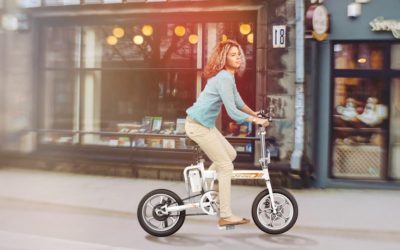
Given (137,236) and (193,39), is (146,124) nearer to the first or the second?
(193,39)

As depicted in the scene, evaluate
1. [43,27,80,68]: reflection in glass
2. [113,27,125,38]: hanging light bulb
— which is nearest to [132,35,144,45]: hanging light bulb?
[113,27,125,38]: hanging light bulb

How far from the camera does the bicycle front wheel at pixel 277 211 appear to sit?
21.6 feet

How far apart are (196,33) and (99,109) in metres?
2.53

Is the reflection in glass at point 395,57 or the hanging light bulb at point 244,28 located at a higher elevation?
the hanging light bulb at point 244,28

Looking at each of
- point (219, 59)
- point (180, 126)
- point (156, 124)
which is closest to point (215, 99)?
point (219, 59)

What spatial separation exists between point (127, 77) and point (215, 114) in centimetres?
579

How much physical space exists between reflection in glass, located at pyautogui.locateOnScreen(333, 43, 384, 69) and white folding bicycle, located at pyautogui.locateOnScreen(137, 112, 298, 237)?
4.67m

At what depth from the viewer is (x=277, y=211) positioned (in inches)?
259

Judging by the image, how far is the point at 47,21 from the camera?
12609 mm

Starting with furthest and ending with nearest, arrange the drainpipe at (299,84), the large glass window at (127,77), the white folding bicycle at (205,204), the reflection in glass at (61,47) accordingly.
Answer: the reflection in glass at (61,47) < the large glass window at (127,77) < the drainpipe at (299,84) < the white folding bicycle at (205,204)

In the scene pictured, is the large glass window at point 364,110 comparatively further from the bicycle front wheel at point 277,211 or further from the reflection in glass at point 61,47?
the reflection in glass at point 61,47

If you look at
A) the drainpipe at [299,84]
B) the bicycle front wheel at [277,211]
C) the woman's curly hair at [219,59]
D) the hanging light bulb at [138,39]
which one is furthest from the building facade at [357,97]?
the woman's curly hair at [219,59]

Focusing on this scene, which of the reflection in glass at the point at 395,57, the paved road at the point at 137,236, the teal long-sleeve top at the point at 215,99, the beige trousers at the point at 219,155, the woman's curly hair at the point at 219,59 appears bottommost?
the paved road at the point at 137,236

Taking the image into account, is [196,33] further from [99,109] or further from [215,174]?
[215,174]
